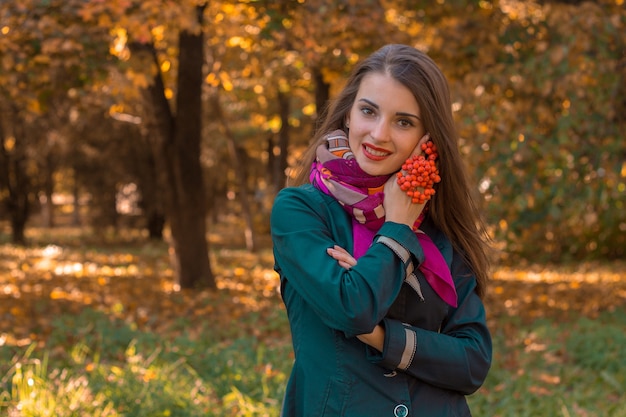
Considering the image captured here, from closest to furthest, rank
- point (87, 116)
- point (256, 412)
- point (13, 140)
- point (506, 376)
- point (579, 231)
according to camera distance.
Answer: point (256, 412)
point (506, 376)
point (579, 231)
point (87, 116)
point (13, 140)

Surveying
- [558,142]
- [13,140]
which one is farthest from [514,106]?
[13,140]

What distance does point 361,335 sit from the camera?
187cm

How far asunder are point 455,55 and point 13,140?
1430 centimetres

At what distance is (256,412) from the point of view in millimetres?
4699

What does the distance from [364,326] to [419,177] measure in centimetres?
42

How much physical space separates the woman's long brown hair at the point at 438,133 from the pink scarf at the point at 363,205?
16 centimetres

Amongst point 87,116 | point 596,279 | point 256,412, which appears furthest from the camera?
point 87,116

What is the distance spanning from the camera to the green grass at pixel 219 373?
4594 millimetres

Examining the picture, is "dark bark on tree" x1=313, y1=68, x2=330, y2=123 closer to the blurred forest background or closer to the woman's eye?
the blurred forest background

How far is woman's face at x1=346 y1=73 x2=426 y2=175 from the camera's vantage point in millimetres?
1984

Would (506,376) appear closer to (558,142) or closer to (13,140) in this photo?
(558,142)

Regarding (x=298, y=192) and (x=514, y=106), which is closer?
(x=298, y=192)

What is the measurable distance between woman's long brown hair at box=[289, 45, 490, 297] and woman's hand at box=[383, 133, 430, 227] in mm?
183

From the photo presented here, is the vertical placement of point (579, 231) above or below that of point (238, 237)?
above
